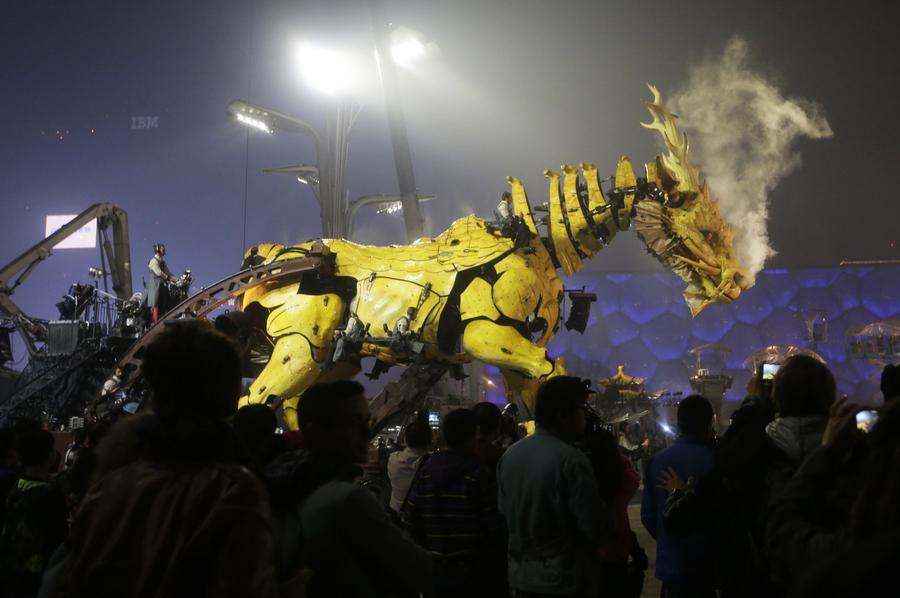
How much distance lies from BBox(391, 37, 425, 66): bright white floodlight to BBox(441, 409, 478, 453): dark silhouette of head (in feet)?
43.9

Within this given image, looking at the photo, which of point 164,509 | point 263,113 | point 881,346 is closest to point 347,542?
point 164,509

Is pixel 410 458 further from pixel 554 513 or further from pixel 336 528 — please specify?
pixel 336 528

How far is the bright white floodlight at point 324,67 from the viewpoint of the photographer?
15969 mm

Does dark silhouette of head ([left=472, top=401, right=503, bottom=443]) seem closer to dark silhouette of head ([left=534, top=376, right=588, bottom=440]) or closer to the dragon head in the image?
dark silhouette of head ([left=534, top=376, right=588, bottom=440])

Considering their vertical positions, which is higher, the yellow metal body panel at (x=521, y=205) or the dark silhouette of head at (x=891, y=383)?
the yellow metal body panel at (x=521, y=205)

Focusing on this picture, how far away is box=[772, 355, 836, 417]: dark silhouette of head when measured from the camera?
113 inches

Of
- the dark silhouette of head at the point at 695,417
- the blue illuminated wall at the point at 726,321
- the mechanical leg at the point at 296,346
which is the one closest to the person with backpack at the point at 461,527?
the dark silhouette of head at the point at 695,417

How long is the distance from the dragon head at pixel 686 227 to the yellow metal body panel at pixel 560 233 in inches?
34.6

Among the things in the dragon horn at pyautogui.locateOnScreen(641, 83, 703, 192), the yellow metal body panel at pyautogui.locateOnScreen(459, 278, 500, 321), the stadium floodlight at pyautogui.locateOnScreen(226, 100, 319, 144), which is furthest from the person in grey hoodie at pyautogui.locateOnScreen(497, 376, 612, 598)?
the stadium floodlight at pyautogui.locateOnScreen(226, 100, 319, 144)

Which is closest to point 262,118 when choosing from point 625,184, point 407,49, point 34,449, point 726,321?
point 407,49

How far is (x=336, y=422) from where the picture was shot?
238cm

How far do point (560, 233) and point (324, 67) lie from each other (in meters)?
8.83

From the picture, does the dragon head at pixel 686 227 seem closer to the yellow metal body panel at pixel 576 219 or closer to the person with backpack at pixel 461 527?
the yellow metal body panel at pixel 576 219

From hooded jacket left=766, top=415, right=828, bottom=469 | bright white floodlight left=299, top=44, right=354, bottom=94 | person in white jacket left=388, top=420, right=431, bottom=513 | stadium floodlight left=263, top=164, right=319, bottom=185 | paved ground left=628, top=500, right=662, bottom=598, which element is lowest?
paved ground left=628, top=500, right=662, bottom=598
